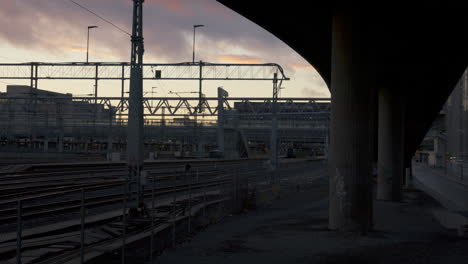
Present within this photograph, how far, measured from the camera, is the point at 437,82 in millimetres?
32156

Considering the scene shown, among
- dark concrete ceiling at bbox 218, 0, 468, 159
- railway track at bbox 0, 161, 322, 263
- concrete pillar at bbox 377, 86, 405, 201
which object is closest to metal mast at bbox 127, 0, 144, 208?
railway track at bbox 0, 161, 322, 263

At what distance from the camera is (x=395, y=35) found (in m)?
22.1

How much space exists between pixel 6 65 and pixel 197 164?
3191cm

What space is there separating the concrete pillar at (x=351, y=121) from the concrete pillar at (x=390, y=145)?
49.8ft

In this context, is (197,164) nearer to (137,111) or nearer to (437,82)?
(437,82)

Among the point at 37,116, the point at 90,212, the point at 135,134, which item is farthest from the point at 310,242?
the point at 37,116

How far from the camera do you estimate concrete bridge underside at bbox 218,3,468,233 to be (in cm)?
1650

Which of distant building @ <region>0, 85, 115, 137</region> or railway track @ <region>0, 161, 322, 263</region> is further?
distant building @ <region>0, 85, 115, 137</region>

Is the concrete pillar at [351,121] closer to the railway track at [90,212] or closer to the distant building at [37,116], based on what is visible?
the railway track at [90,212]

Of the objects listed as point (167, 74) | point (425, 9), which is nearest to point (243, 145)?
point (167, 74)

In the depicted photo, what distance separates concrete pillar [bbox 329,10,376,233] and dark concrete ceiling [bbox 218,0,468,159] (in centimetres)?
46

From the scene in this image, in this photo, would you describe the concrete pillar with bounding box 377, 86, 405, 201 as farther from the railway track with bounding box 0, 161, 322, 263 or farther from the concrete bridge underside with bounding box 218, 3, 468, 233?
the railway track with bounding box 0, 161, 322, 263

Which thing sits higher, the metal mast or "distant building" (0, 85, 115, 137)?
"distant building" (0, 85, 115, 137)

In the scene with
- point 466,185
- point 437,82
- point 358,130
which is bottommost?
point 466,185
